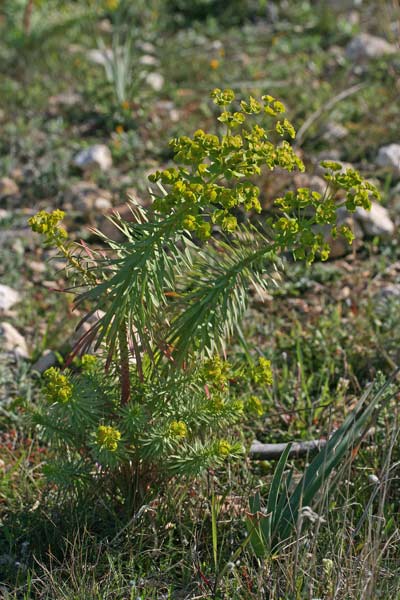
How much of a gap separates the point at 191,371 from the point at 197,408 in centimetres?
12

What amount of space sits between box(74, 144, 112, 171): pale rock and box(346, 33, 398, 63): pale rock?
200cm

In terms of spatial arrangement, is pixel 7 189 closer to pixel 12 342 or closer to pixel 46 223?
pixel 12 342

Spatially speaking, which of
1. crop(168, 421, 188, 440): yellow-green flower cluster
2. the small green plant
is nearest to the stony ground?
the small green plant

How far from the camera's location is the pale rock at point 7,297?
4.10m

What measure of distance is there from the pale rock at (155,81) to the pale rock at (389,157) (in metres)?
1.65

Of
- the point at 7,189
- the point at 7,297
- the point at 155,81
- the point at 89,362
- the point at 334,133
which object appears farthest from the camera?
the point at 155,81

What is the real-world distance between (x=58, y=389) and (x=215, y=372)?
1.55 ft

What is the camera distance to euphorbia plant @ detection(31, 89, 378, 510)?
7.79 ft

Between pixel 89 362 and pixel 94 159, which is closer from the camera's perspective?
pixel 89 362

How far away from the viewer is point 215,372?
262cm

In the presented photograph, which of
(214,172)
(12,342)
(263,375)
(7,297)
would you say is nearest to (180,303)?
(263,375)

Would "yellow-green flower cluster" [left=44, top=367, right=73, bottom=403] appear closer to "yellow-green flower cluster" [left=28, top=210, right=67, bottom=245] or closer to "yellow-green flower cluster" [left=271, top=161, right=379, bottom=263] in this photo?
"yellow-green flower cluster" [left=28, top=210, right=67, bottom=245]

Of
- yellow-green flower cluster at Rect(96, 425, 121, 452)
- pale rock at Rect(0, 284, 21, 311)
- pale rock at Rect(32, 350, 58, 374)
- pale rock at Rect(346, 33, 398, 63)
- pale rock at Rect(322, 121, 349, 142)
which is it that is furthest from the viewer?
pale rock at Rect(346, 33, 398, 63)

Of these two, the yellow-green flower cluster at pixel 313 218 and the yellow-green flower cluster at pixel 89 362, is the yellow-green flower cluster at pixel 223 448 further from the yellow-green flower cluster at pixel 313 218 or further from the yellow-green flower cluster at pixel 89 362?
the yellow-green flower cluster at pixel 313 218
